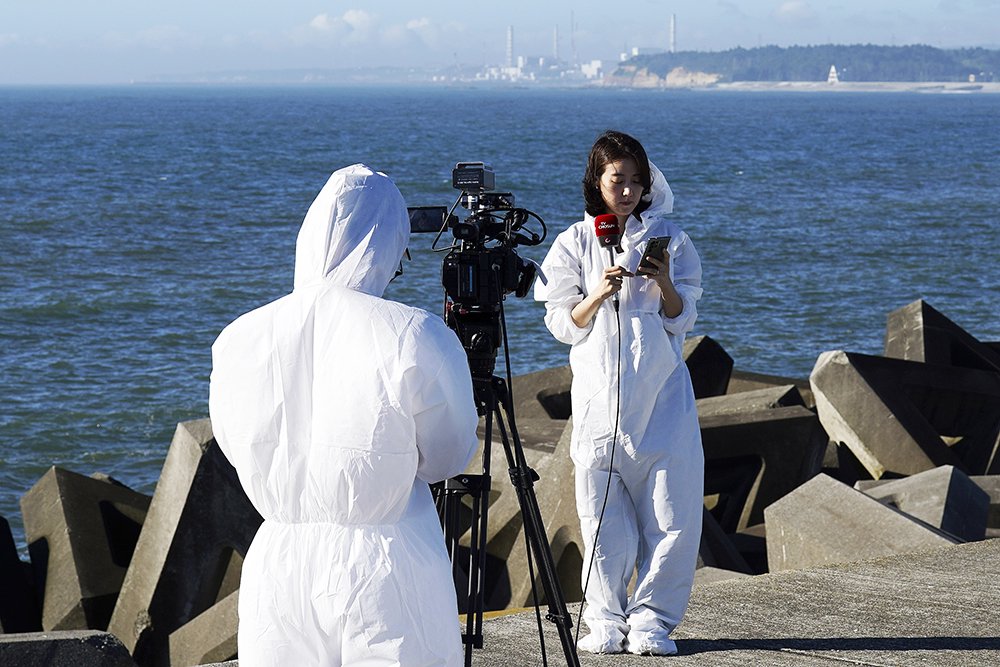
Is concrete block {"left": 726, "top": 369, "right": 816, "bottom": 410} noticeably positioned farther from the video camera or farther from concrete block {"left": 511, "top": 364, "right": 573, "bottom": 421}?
the video camera

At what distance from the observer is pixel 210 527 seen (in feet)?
22.3

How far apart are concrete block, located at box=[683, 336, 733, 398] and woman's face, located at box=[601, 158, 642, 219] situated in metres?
5.17

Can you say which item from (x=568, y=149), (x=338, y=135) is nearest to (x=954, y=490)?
(x=568, y=149)

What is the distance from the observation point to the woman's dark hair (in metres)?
4.41

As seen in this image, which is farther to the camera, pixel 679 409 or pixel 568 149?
pixel 568 149

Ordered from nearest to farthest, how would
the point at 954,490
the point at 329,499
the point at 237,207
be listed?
the point at 329,499 → the point at 954,490 → the point at 237,207

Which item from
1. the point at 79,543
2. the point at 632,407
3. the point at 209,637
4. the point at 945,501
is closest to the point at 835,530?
the point at 945,501

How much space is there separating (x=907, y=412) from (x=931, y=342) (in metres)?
1.88

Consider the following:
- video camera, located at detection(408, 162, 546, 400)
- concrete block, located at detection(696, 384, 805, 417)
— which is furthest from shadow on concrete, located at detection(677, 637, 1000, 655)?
concrete block, located at detection(696, 384, 805, 417)

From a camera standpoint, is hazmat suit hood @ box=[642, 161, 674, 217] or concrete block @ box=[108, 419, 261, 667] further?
concrete block @ box=[108, 419, 261, 667]

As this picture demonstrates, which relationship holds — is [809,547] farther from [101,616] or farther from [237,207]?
[237,207]

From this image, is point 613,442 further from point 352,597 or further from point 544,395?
point 544,395

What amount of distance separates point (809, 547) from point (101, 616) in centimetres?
362

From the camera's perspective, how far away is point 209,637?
585cm
